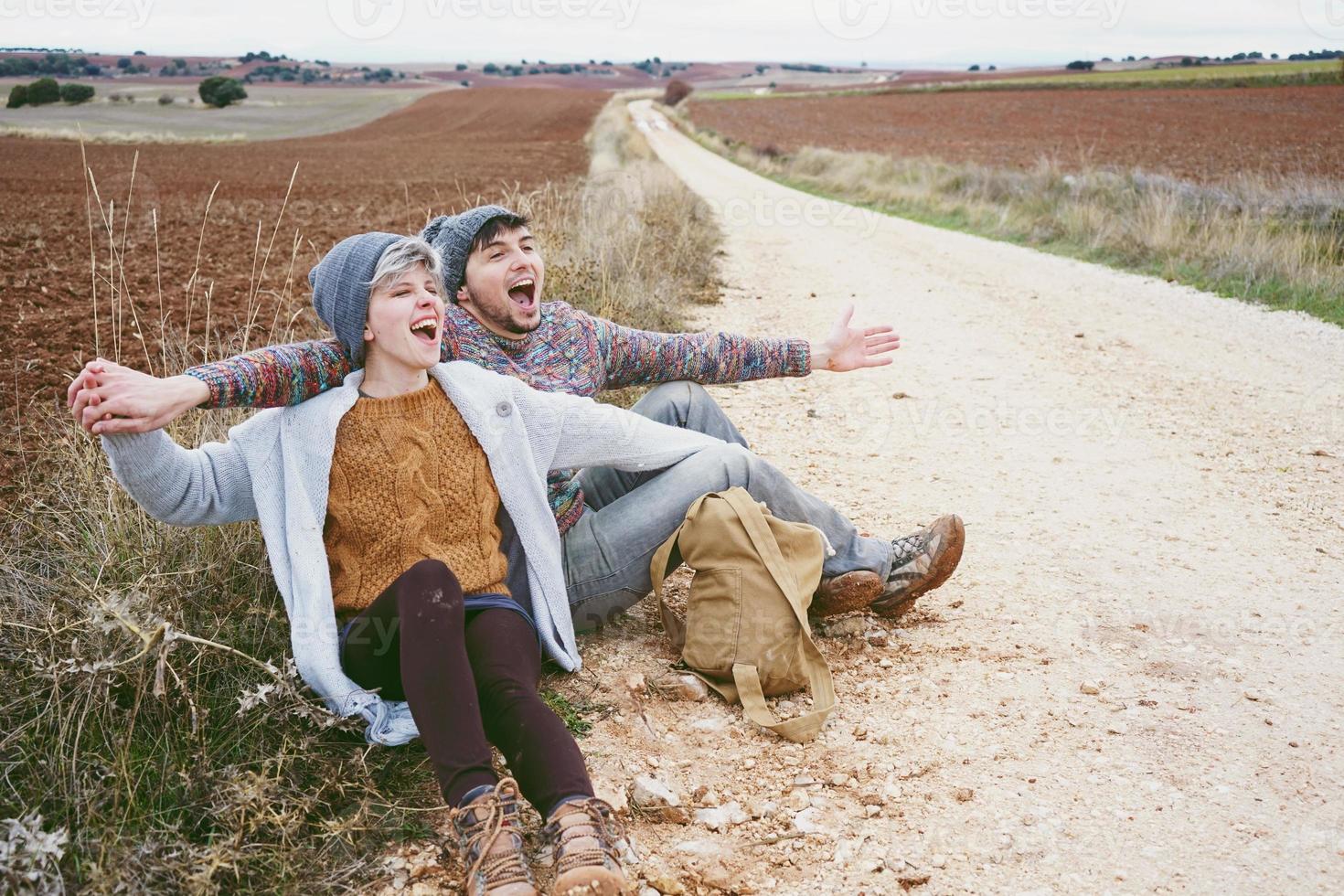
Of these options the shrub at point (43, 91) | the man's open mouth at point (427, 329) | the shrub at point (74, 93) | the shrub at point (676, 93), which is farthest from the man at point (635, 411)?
the shrub at point (676, 93)

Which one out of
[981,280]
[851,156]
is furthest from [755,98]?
[981,280]

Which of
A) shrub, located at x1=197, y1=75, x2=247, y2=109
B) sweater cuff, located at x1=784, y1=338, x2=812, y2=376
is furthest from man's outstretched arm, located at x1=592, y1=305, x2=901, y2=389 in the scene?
shrub, located at x1=197, y1=75, x2=247, y2=109

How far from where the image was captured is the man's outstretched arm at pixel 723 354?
10.8ft

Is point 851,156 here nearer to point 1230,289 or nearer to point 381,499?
point 1230,289

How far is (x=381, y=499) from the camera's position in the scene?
239 centimetres

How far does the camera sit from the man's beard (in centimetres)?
302

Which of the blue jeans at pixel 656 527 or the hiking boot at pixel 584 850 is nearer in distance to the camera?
the hiking boot at pixel 584 850

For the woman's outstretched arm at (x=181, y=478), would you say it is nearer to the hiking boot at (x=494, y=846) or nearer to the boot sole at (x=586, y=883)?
the hiking boot at (x=494, y=846)

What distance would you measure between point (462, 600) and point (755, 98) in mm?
72589

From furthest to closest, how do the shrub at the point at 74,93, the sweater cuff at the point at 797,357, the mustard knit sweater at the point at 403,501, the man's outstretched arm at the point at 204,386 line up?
the shrub at the point at 74,93
the sweater cuff at the point at 797,357
the mustard knit sweater at the point at 403,501
the man's outstretched arm at the point at 204,386

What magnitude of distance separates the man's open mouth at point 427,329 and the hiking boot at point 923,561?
1.58 meters

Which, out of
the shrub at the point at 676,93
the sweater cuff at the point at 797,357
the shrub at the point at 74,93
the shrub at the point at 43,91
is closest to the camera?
the sweater cuff at the point at 797,357

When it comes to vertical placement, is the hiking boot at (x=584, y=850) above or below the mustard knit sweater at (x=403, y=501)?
below

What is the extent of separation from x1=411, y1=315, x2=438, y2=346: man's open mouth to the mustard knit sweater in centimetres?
13
